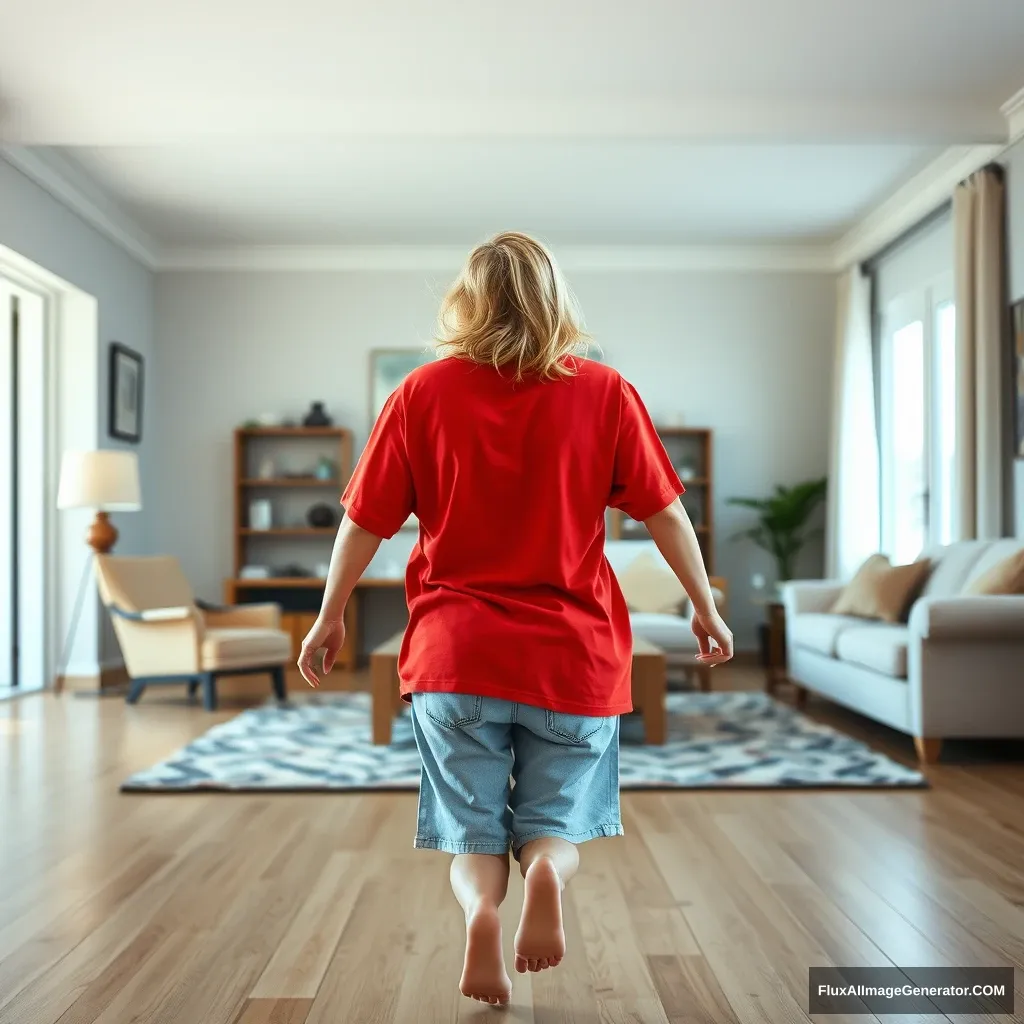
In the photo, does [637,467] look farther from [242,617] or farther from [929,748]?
[242,617]

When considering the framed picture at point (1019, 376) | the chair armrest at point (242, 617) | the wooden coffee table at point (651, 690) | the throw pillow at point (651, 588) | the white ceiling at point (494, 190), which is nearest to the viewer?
the wooden coffee table at point (651, 690)

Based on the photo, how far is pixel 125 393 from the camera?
7285 millimetres

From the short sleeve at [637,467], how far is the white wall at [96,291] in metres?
4.83

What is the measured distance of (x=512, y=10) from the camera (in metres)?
4.27

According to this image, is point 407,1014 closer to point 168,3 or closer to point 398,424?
point 398,424

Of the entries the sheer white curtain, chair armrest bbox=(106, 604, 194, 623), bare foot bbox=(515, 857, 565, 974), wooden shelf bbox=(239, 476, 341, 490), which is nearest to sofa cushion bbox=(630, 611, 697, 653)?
the sheer white curtain

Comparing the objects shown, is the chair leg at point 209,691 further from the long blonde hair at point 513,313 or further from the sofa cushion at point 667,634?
the long blonde hair at point 513,313

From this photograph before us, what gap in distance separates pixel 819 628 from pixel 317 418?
3.88 metres

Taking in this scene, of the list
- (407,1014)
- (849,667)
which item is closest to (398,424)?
(407,1014)

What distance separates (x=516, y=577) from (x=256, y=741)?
3368 mm

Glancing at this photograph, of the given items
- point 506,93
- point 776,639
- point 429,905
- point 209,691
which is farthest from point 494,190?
point 429,905

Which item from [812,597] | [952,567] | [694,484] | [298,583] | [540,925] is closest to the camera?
[540,925]

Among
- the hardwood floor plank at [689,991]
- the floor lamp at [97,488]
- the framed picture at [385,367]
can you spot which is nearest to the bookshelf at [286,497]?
the framed picture at [385,367]

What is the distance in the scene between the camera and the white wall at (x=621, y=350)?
8.03 metres
